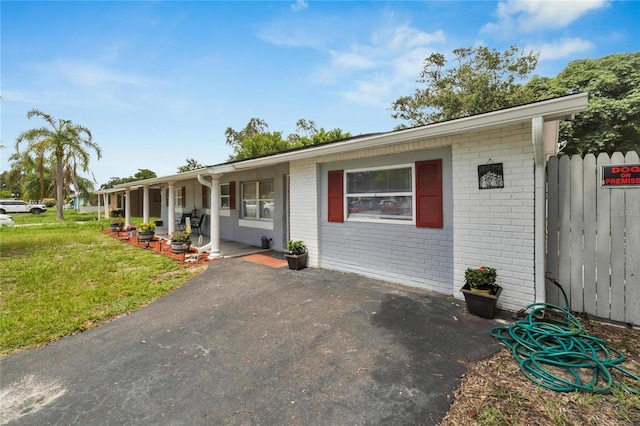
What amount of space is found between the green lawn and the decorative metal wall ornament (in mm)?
5437

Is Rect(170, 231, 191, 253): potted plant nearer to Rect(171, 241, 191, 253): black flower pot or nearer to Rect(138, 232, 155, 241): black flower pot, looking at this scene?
Rect(171, 241, 191, 253): black flower pot

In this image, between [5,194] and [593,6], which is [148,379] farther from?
[5,194]

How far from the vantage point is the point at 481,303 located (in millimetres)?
3355

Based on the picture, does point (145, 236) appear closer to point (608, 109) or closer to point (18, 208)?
point (608, 109)

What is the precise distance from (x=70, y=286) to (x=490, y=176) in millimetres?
7468

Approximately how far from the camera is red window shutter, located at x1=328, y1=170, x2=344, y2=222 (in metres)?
5.53

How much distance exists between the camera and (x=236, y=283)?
506cm

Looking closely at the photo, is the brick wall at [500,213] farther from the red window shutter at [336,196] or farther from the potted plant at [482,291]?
the red window shutter at [336,196]

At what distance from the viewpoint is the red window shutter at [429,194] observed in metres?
4.23

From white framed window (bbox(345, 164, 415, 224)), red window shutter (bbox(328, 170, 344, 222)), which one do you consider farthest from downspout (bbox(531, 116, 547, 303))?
red window shutter (bbox(328, 170, 344, 222))

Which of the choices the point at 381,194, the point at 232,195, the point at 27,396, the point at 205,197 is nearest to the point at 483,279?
the point at 381,194

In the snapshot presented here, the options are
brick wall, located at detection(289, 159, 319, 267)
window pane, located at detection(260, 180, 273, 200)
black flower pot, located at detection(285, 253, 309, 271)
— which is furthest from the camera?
window pane, located at detection(260, 180, 273, 200)

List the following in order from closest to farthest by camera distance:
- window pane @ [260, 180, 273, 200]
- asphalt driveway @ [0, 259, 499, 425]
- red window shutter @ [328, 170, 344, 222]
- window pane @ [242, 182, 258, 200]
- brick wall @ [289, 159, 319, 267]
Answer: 1. asphalt driveway @ [0, 259, 499, 425]
2. red window shutter @ [328, 170, 344, 222]
3. brick wall @ [289, 159, 319, 267]
4. window pane @ [260, 180, 273, 200]
5. window pane @ [242, 182, 258, 200]

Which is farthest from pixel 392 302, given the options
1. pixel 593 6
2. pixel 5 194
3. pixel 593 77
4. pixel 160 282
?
pixel 5 194
